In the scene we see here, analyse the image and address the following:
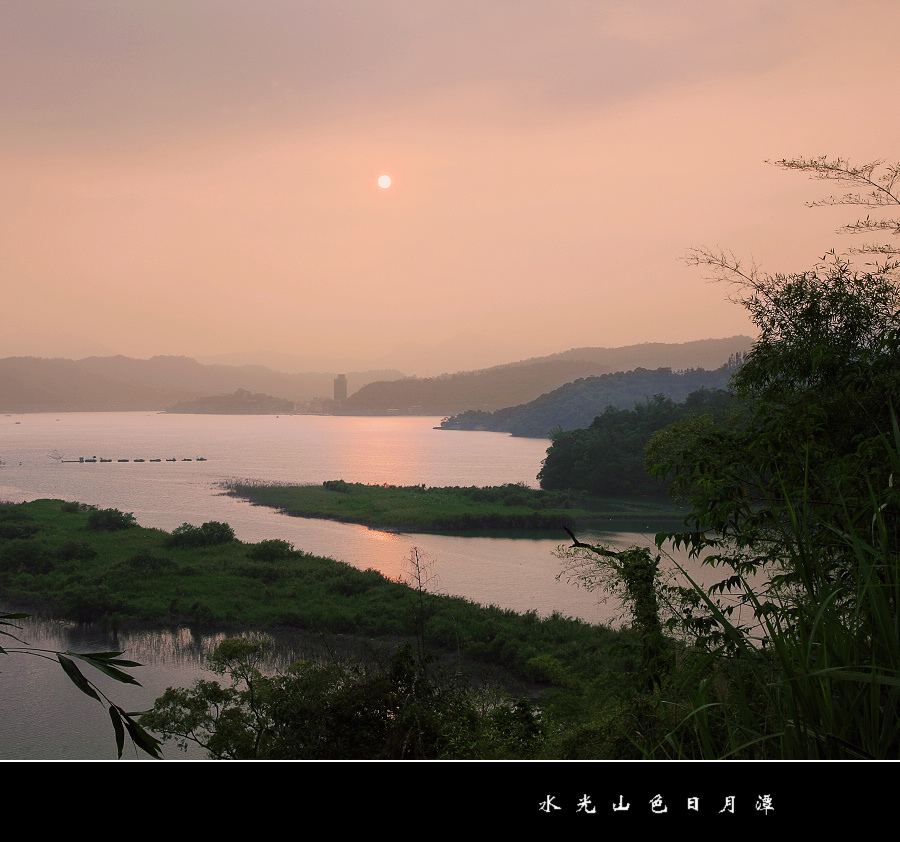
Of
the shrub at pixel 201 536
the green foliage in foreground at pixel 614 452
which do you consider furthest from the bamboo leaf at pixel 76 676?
the green foliage in foreground at pixel 614 452

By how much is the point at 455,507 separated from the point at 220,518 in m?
6.23

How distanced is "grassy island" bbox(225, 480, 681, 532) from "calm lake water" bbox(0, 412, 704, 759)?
669 mm

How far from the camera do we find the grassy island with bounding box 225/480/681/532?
17.1 metres

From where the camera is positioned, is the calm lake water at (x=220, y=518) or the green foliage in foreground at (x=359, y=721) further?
the calm lake water at (x=220, y=518)

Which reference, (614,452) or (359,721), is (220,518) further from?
(359,721)

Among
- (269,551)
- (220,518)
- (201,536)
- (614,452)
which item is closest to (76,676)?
(269,551)

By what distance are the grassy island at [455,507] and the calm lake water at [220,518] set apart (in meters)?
0.67

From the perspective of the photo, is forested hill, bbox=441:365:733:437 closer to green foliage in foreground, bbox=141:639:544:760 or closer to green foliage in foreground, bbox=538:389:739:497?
green foliage in foreground, bbox=538:389:739:497

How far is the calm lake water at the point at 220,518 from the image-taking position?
23.4 ft

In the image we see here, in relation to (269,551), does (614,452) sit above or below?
above

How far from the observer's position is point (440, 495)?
66.5 ft

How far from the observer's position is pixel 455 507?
61.1ft

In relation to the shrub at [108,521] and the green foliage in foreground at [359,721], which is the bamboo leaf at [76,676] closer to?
the green foliage in foreground at [359,721]
